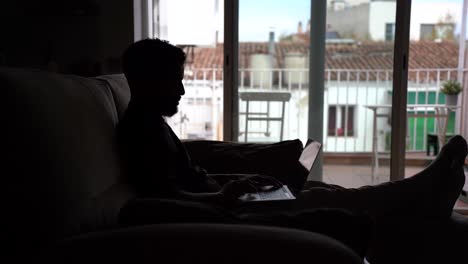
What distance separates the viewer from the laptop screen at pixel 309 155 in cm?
181

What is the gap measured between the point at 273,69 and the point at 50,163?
2.99 m

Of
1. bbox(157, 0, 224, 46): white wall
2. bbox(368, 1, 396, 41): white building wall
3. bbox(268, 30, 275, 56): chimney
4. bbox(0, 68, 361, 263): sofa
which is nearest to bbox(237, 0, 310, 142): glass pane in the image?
bbox(268, 30, 275, 56): chimney

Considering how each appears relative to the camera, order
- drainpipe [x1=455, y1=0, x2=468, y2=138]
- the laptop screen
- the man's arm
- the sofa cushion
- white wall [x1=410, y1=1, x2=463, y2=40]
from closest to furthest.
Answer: the man's arm, the sofa cushion, the laptop screen, white wall [x1=410, y1=1, x2=463, y2=40], drainpipe [x1=455, y1=0, x2=468, y2=138]

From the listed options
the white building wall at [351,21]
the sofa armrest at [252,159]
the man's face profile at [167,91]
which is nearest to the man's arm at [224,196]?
the man's face profile at [167,91]

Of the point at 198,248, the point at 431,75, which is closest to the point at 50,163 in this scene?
the point at 198,248

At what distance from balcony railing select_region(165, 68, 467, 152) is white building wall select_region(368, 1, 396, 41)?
0.31 metres

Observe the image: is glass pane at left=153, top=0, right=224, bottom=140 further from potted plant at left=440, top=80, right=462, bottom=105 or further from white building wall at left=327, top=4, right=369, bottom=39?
potted plant at left=440, top=80, right=462, bottom=105

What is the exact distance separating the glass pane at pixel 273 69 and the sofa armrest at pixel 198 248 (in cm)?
275

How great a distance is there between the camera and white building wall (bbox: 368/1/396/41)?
351 cm

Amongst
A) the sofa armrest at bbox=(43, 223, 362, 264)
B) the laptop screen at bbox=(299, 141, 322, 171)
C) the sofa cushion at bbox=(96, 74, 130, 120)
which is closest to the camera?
the sofa armrest at bbox=(43, 223, 362, 264)

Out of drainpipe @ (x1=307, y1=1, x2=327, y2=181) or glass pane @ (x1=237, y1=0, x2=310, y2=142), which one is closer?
glass pane @ (x1=237, y1=0, x2=310, y2=142)

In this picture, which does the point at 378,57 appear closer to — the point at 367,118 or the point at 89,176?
the point at 367,118

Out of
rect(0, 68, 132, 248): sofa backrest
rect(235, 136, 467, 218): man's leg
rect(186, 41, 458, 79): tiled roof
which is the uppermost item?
rect(186, 41, 458, 79): tiled roof

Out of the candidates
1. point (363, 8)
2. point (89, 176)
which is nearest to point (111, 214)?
point (89, 176)
